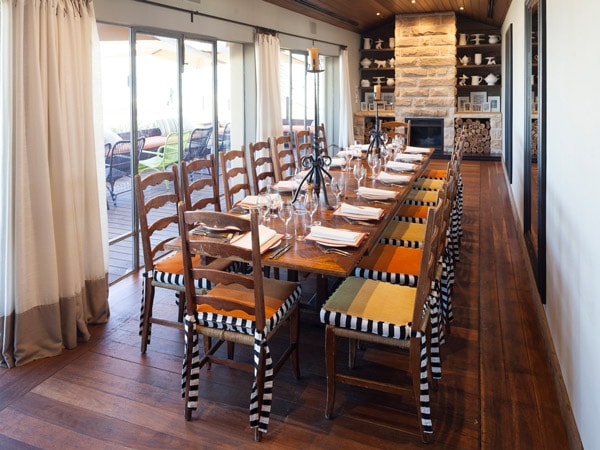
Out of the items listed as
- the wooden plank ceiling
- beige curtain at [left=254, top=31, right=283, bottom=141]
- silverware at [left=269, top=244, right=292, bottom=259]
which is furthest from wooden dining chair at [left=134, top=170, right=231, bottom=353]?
the wooden plank ceiling

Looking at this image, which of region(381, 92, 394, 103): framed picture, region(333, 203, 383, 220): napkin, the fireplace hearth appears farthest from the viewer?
region(381, 92, 394, 103): framed picture

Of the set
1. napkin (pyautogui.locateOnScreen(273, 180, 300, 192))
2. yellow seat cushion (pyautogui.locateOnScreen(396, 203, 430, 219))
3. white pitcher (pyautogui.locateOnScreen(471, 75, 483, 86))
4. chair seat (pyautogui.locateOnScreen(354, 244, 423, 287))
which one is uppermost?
white pitcher (pyautogui.locateOnScreen(471, 75, 483, 86))

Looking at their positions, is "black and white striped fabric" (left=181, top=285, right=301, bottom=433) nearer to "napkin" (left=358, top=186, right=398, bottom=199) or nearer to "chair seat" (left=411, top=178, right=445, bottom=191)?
"napkin" (left=358, top=186, right=398, bottom=199)

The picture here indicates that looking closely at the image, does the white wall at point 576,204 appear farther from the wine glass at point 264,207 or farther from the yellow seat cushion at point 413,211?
the wine glass at point 264,207

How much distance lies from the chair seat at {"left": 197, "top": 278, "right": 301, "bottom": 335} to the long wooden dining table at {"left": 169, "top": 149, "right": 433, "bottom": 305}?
134 mm

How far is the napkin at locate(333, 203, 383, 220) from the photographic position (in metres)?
2.89

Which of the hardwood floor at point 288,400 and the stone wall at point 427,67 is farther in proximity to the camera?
the stone wall at point 427,67

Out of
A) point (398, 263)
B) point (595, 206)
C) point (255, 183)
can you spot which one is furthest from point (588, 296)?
point (255, 183)

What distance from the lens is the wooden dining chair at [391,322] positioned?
223 cm

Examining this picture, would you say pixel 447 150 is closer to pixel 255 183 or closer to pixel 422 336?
pixel 255 183

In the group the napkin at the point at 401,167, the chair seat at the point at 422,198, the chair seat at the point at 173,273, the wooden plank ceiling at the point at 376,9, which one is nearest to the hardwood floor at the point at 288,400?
the chair seat at the point at 173,273

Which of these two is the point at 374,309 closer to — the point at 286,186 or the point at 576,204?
the point at 576,204

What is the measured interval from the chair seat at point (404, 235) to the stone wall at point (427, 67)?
7.27m

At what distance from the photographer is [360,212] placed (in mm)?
2932
